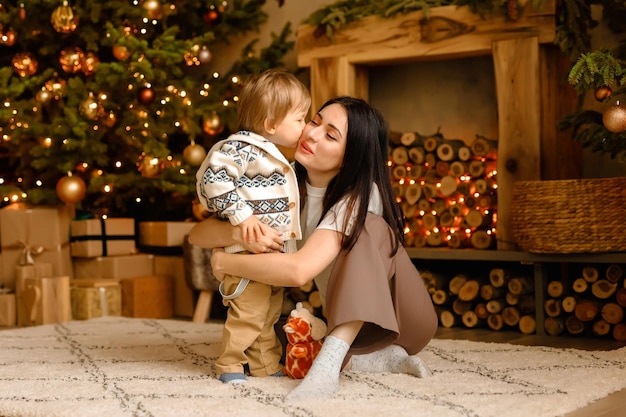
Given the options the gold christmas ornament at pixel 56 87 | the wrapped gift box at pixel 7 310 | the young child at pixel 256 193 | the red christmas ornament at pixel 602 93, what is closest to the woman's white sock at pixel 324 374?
the young child at pixel 256 193

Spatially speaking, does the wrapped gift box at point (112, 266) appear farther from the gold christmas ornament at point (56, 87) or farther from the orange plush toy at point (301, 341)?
the orange plush toy at point (301, 341)

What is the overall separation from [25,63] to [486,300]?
2.36 metres

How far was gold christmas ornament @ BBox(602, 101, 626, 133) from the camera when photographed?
2.72 meters

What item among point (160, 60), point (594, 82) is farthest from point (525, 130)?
point (160, 60)

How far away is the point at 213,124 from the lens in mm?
4113

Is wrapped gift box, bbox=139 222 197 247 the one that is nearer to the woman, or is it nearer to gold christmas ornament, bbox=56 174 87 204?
gold christmas ornament, bbox=56 174 87 204

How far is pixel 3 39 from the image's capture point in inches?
160

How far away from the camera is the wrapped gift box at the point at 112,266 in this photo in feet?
12.9

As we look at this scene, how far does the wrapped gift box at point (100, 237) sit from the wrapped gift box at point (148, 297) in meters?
0.17

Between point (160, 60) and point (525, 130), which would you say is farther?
point (160, 60)

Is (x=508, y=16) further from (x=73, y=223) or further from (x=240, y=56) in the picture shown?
(x=73, y=223)

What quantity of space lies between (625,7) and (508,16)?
0.42m

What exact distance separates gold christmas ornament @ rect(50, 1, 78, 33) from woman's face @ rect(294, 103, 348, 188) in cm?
201

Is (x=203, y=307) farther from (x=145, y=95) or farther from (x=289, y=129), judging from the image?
(x=289, y=129)
